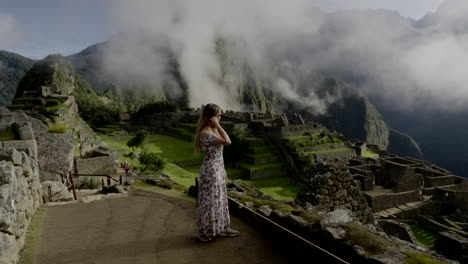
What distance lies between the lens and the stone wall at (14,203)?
173 inches

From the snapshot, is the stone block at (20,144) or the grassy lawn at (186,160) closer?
the stone block at (20,144)

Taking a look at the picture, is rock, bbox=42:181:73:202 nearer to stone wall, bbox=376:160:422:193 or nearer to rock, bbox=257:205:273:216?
rock, bbox=257:205:273:216

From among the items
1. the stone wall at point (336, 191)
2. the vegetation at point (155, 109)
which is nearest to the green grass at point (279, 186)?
the stone wall at point (336, 191)

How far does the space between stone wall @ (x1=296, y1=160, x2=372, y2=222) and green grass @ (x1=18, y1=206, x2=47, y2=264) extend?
4.83m

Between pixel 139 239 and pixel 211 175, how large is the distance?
169 cm

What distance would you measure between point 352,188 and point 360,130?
415ft

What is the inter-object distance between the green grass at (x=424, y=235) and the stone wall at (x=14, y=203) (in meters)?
21.1

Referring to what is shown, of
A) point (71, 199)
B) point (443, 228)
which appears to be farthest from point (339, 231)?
point (443, 228)

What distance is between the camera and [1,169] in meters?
5.08

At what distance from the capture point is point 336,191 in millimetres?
7398

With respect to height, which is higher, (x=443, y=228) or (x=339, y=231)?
(x=339, y=231)

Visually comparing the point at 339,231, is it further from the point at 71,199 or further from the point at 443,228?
the point at 443,228

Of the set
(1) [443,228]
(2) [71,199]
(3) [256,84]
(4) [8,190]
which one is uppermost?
(3) [256,84]

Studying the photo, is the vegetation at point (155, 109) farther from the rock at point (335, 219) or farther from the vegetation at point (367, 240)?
the vegetation at point (367, 240)
